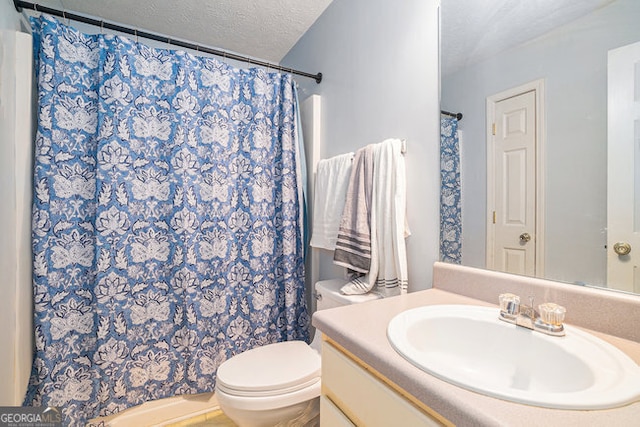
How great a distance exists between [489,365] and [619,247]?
0.43 meters

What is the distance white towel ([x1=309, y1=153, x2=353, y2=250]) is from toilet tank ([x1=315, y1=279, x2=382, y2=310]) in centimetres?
20

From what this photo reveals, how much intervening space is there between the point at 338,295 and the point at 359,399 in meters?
0.67

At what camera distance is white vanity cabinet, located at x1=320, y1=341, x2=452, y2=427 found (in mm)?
527

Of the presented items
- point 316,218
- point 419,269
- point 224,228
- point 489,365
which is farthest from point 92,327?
point 489,365

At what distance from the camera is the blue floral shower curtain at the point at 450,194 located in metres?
1.06

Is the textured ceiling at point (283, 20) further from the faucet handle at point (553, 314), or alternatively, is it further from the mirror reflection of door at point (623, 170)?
the faucet handle at point (553, 314)

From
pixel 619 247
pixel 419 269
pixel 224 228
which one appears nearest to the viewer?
pixel 619 247

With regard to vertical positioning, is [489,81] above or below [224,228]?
above

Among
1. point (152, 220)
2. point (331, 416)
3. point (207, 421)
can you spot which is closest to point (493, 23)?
point (331, 416)

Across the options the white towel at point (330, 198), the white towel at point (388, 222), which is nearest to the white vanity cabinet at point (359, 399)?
the white towel at point (388, 222)

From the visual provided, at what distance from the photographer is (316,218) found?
172 cm

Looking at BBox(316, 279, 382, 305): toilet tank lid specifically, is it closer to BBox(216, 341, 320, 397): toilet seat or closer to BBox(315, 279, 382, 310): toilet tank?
BBox(315, 279, 382, 310): toilet tank

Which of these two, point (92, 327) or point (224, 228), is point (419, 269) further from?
point (92, 327)

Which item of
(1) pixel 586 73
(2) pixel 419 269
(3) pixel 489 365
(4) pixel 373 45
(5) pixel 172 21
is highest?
(5) pixel 172 21
